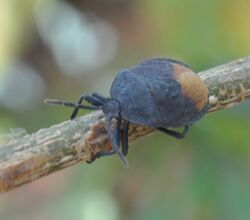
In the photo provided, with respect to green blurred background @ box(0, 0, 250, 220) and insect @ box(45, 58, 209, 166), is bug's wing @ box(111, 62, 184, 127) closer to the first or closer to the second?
insect @ box(45, 58, 209, 166)

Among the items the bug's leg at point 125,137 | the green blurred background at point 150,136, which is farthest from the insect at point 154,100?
the green blurred background at point 150,136

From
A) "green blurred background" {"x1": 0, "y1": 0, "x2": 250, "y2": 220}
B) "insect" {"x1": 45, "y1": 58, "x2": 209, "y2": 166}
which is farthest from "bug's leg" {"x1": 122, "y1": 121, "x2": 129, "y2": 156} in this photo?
"green blurred background" {"x1": 0, "y1": 0, "x2": 250, "y2": 220}

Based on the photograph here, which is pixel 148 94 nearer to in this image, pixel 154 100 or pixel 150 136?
pixel 154 100

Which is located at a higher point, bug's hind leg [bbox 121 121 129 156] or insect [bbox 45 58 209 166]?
insect [bbox 45 58 209 166]

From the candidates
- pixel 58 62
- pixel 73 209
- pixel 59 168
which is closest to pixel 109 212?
pixel 73 209

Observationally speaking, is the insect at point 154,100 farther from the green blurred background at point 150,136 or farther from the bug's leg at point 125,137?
the green blurred background at point 150,136

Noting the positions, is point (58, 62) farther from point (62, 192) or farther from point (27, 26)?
point (62, 192)

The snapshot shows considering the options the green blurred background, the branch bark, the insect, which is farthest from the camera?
the green blurred background
